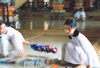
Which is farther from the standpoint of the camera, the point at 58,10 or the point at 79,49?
the point at 58,10

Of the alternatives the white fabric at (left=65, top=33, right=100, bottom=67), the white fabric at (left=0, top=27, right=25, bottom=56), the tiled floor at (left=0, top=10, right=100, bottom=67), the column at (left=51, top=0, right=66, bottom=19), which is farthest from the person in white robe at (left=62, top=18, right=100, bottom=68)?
the column at (left=51, top=0, right=66, bottom=19)

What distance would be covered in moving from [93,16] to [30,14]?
449cm

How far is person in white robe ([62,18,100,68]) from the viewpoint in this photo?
72.4 inches

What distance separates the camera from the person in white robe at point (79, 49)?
184cm

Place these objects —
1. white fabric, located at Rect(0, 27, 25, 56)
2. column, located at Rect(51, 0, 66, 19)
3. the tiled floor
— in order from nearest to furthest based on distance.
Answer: white fabric, located at Rect(0, 27, 25, 56) < the tiled floor < column, located at Rect(51, 0, 66, 19)

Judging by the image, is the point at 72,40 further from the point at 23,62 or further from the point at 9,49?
the point at 9,49

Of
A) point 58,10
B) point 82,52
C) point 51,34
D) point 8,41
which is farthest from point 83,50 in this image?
point 58,10

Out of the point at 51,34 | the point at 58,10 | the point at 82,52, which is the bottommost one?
the point at 51,34

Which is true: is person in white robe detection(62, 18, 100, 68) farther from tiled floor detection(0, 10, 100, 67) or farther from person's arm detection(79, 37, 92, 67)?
tiled floor detection(0, 10, 100, 67)

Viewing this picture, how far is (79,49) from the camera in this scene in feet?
6.06

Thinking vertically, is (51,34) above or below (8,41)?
below

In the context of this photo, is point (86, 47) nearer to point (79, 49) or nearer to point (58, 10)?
point (79, 49)

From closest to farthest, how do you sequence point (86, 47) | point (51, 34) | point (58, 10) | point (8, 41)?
point (86, 47) → point (8, 41) → point (51, 34) → point (58, 10)

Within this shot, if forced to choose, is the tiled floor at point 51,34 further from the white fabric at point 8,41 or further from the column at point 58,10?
the column at point 58,10
